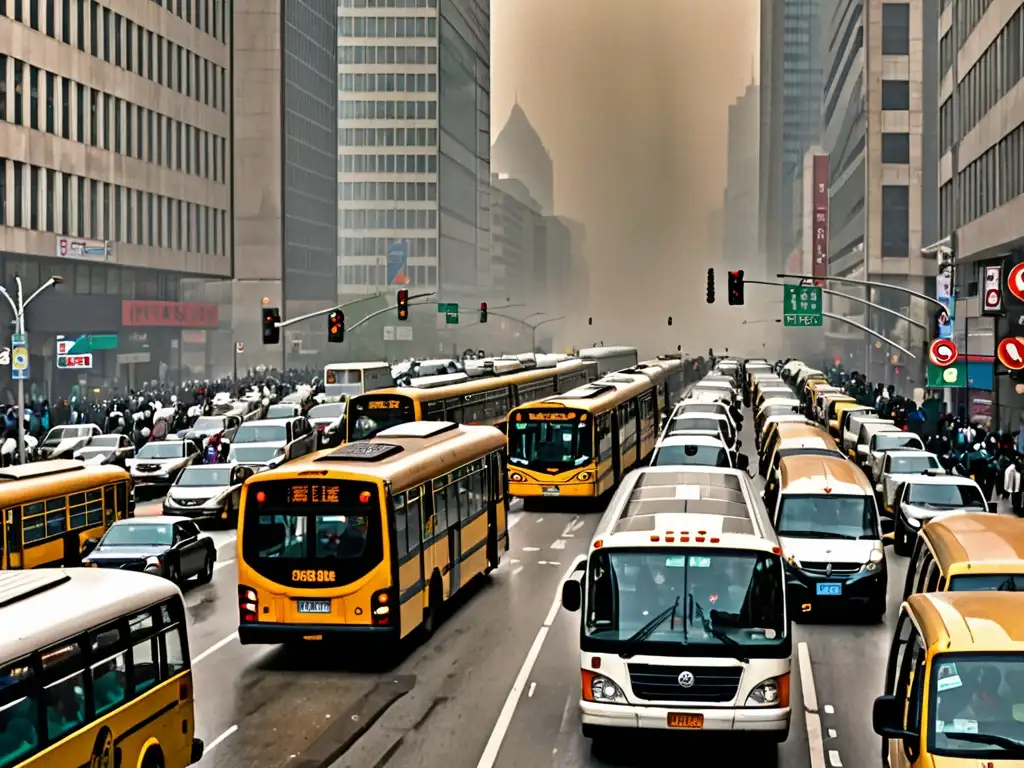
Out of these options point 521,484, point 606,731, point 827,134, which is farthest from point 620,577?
point 827,134

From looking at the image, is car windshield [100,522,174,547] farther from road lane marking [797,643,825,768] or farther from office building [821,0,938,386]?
office building [821,0,938,386]

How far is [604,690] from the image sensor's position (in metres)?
13.3

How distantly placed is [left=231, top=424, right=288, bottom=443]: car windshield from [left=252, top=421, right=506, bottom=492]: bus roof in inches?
711

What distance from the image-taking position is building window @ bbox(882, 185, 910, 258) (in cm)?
10569

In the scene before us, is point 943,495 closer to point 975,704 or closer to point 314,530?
point 314,530

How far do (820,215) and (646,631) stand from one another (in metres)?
145

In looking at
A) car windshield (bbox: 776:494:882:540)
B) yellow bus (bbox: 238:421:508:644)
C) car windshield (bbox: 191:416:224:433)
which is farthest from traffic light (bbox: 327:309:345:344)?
yellow bus (bbox: 238:421:508:644)

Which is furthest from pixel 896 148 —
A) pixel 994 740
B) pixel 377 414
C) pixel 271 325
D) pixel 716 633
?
pixel 994 740

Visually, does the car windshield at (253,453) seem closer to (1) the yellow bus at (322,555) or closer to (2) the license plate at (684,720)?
(1) the yellow bus at (322,555)

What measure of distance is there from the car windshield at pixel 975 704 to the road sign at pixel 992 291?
34670mm

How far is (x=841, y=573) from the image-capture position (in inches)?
842

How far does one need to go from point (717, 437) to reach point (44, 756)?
2701 centimetres

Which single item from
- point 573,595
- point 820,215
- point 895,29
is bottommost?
point 573,595

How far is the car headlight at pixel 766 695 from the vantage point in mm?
13156
